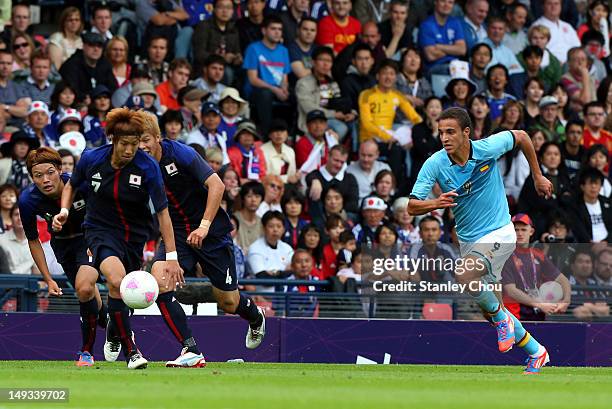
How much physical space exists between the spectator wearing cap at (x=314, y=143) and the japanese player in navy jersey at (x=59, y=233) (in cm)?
696

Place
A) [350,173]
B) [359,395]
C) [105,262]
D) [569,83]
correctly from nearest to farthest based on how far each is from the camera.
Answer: [359,395]
[105,262]
[350,173]
[569,83]

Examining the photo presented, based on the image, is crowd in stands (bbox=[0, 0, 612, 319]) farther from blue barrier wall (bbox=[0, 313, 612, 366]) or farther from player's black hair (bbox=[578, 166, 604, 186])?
blue barrier wall (bbox=[0, 313, 612, 366])

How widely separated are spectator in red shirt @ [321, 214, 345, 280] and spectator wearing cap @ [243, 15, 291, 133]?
2.87 m

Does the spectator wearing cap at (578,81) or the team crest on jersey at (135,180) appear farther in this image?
the spectator wearing cap at (578,81)

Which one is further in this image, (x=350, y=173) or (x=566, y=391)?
(x=350, y=173)

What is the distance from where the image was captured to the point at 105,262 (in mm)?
12172

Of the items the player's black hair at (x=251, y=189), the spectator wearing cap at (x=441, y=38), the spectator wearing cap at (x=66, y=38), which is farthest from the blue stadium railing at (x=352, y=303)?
the spectator wearing cap at (x=441, y=38)

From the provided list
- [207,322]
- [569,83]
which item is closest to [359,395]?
[207,322]

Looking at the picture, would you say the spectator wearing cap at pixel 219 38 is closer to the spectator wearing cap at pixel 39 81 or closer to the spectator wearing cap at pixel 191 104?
the spectator wearing cap at pixel 191 104

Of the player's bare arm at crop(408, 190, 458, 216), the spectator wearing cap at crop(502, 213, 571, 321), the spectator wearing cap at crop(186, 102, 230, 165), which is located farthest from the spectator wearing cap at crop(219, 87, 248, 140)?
the player's bare arm at crop(408, 190, 458, 216)

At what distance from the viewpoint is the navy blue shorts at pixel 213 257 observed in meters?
13.5

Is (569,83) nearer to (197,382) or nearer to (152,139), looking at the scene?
(152,139)

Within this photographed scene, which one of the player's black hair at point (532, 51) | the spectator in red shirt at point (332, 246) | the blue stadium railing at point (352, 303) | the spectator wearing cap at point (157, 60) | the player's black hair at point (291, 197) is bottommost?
the blue stadium railing at point (352, 303)

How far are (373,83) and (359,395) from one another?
12.3 meters
